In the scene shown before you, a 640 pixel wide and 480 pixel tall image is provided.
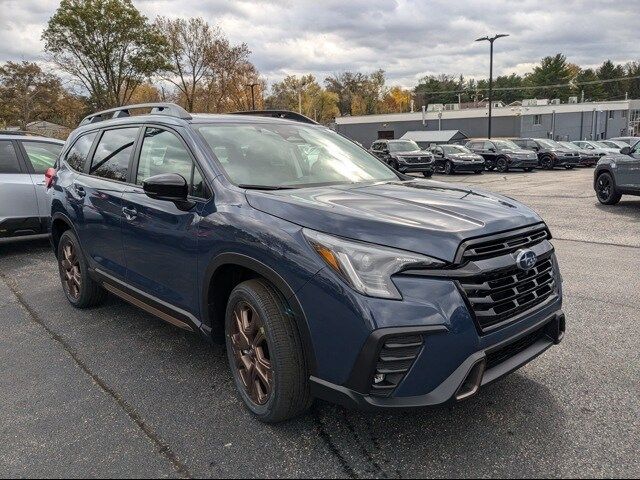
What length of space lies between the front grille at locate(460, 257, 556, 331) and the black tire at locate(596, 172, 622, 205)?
1015 centimetres

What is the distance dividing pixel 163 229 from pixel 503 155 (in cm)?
2477

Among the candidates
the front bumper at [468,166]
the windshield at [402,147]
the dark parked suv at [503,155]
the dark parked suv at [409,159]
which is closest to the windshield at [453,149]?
the front bumper at [468,166]

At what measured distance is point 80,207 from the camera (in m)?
4.65

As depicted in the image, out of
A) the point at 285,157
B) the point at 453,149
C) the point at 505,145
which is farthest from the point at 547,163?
the point at 285,157

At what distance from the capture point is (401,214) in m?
2.65

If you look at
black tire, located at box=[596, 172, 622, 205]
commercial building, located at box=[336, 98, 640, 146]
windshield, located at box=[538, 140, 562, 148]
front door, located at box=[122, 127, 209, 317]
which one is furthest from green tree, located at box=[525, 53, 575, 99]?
front door, located at box=[122, 127, 209, 317]

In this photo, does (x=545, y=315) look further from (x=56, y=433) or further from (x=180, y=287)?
(x=56, y=433)

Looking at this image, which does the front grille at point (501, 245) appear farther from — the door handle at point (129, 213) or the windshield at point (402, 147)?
the windshield at point (402, 147)

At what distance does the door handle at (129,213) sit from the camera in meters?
3.75

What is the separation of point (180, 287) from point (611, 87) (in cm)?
12438

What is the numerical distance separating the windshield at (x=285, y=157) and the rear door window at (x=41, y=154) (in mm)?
5318

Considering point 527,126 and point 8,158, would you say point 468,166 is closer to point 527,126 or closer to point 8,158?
point 8,158

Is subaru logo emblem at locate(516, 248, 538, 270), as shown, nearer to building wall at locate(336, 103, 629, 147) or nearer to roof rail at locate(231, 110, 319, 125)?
roof rail at locate(231, 110, 319, 125)

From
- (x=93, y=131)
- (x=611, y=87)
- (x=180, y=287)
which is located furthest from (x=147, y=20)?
(x=611, y=87)
